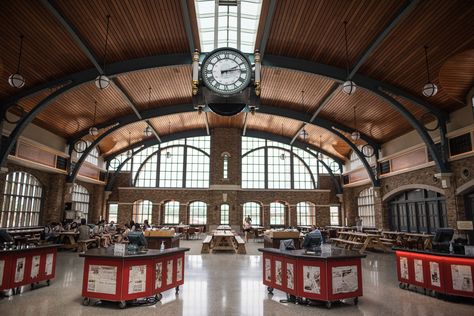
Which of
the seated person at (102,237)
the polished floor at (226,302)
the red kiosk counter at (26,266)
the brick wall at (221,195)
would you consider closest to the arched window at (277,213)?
the brick wall at (221,195)

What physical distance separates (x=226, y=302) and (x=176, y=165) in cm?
1756

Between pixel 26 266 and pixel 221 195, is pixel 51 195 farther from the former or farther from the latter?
pixel 221 195

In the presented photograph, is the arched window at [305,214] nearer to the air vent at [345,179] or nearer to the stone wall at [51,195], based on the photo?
the air vent at [345,179]

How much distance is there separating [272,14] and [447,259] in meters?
7.09

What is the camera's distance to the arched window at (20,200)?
12.1 m

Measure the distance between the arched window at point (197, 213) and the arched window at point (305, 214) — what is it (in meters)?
6.78

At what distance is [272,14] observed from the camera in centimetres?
832

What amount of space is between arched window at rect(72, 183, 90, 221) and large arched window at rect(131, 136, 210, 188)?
11.5 ft

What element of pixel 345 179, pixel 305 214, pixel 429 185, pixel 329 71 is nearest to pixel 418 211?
pixel 429 185

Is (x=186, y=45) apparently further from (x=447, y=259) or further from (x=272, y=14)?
(x=447, y=259)

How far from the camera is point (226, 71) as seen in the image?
3639mm

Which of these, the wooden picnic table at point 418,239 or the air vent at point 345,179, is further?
the air vent at point 345,179

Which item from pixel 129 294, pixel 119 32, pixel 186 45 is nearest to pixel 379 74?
pixel 186 45

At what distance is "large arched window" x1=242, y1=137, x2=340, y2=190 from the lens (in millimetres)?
22391
